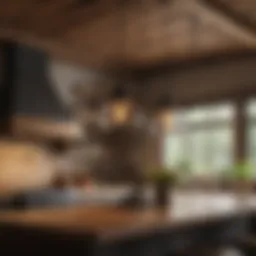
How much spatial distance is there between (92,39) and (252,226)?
2.87 metres

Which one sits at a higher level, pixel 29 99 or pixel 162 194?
pixel 29 99

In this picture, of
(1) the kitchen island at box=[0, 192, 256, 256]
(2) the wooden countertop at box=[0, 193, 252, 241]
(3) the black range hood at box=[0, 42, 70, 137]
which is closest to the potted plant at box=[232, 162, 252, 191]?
(1) the kitchen island at box=[0, 192, 256, 256]

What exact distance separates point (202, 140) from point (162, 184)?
3.37 meters

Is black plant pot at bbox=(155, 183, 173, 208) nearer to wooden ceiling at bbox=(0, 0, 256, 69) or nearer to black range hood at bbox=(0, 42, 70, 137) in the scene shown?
wooden ceiling at bbox=(0, 0, 256, 69)

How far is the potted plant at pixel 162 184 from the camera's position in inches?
131

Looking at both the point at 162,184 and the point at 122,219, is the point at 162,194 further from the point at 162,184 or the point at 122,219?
the point at 122,219

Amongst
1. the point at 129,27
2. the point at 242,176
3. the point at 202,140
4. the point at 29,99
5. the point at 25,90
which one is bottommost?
the point at 242,176

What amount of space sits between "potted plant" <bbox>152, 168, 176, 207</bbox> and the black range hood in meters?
2.33

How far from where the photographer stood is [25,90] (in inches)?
213

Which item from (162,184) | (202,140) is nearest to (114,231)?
(162,184)

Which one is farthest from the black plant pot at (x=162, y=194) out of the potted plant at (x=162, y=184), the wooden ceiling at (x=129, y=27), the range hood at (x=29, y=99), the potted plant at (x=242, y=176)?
the range hood at (x=29, y=99)

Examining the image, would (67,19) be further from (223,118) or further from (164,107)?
(223,118)

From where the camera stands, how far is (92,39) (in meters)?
5.41

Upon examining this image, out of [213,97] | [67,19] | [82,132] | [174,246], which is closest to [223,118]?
[213,97]
